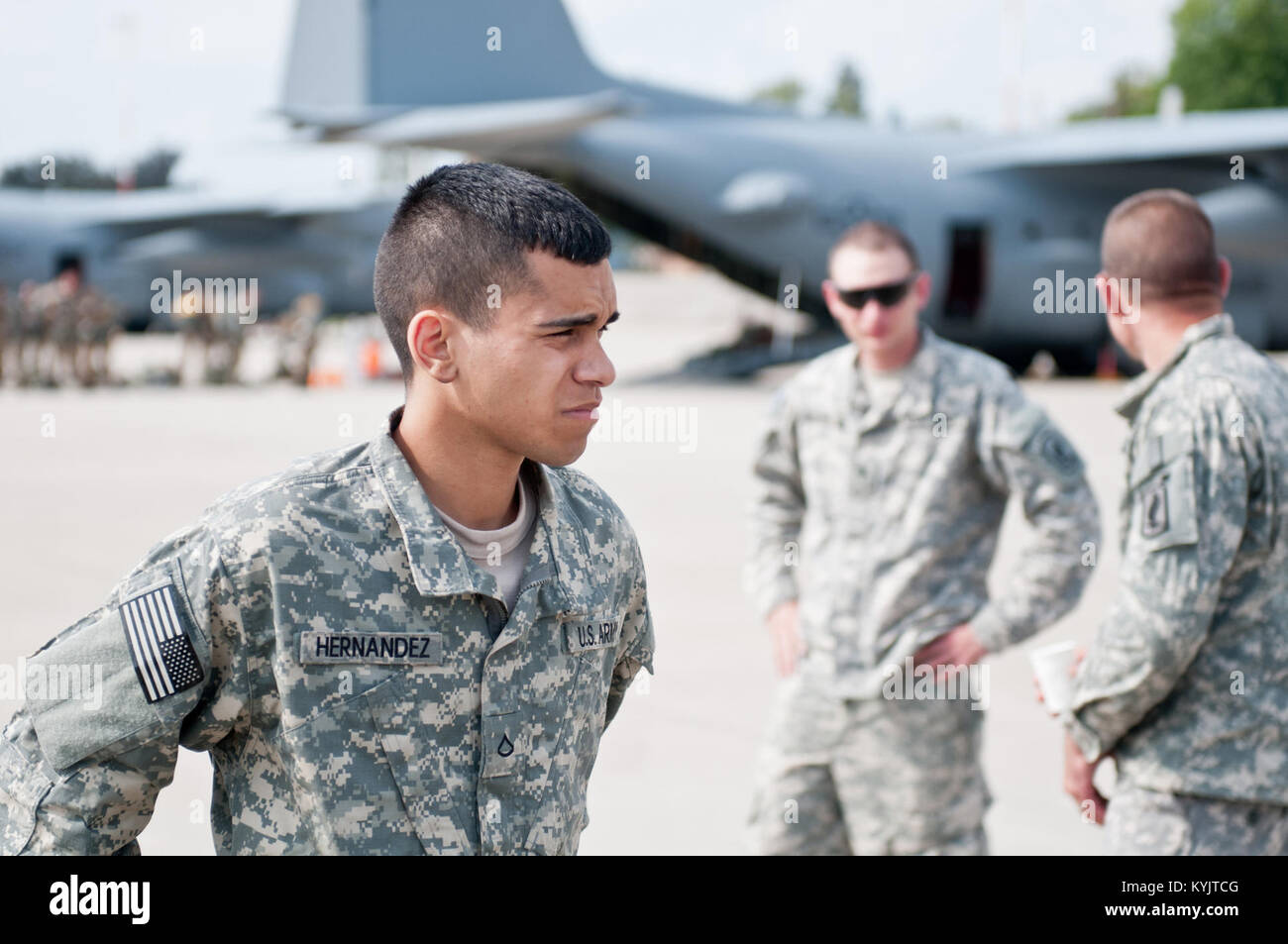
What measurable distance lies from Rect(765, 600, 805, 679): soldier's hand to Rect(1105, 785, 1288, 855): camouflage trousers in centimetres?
123

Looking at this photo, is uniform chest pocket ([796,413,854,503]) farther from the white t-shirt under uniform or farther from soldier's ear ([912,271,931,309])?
the white t-shirt under uniform

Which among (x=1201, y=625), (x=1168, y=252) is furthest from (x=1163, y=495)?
(x=1168, y=252)

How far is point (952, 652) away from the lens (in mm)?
3740

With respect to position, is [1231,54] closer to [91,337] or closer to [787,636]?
[91,337]

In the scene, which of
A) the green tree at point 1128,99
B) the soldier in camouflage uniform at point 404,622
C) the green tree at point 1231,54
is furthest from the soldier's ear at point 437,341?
the green tree at point 1128,99

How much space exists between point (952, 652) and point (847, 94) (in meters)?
102

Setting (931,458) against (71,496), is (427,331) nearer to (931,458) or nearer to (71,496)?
(931,458)

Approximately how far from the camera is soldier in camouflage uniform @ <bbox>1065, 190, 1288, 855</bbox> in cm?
272

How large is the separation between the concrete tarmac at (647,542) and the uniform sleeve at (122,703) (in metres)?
0.47

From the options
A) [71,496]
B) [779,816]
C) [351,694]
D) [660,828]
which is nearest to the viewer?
[351,694]

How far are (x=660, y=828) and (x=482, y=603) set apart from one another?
309cm

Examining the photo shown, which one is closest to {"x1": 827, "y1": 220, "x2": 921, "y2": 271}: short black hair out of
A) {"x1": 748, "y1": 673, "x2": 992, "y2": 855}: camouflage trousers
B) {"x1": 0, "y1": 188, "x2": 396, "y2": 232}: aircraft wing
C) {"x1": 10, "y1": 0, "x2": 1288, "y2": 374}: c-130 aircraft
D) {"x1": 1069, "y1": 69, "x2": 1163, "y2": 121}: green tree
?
{"x1": 748, "y1": 673, "x2": 992, "y2": 855}: camouflage trousers
